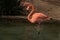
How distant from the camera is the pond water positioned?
9.42m

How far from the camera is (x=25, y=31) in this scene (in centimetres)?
1000

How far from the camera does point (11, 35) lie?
Result: 956cm

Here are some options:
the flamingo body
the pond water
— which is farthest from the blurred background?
the flamingo body

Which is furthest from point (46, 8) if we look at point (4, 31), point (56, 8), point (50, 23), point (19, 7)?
point (4, 31)

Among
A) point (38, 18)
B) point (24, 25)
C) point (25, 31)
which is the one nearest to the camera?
point (25, 31)

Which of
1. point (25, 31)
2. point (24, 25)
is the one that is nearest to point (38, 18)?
point (24, 25)

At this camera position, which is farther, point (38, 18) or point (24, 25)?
point (38, 18)

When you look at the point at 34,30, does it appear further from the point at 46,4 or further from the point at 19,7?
the point at 46,4

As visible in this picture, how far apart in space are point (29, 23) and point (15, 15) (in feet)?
2.82

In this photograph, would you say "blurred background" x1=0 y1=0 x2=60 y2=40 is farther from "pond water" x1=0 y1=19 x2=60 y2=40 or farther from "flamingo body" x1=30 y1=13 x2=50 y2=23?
"flamingo body" x1=30 y1=13 x2=50 y2=23

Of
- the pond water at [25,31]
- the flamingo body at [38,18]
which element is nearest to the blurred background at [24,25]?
the pond water at [25,31]

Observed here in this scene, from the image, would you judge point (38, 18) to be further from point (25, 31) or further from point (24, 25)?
point (25, 31)

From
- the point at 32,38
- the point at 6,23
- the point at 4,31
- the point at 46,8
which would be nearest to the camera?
the point at 32,38

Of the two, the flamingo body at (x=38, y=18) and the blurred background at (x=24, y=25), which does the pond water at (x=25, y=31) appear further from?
the flamingo body at (x=38, y=18)
